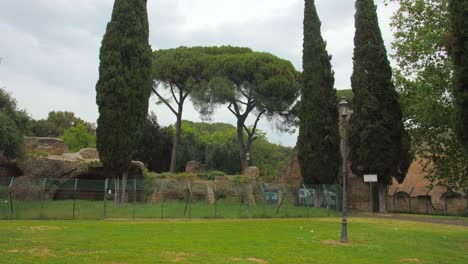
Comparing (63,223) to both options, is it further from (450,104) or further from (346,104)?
(450,104)

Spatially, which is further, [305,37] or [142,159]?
[142,159]

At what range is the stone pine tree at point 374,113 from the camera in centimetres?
2578

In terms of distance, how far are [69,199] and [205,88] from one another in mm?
20287

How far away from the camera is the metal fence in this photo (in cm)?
1877

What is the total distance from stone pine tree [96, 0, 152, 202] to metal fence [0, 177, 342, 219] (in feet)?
5.88

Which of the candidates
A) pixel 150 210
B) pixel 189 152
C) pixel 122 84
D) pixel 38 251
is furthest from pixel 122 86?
pixel 189 152

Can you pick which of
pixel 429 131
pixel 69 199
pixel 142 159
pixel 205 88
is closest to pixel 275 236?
pixel 69 199

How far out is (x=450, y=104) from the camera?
20.9 meters

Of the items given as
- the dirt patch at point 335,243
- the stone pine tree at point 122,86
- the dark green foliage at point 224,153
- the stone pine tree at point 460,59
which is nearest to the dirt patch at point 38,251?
the dirt patch at point 335,243

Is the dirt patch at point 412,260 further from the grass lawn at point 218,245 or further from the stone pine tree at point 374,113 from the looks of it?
the stone pine tree at point 374,113

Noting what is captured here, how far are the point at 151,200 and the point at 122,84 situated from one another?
680 centimetres

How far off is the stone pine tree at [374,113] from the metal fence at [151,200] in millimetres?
2785

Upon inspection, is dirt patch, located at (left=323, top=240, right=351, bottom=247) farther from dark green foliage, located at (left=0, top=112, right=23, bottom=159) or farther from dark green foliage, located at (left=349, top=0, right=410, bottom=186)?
dark green foliage, located at (left=0, top=112, right=23, bottom=159)

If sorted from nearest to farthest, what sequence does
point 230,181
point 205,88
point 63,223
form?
point 63,223, point 230,181, point 205,88
